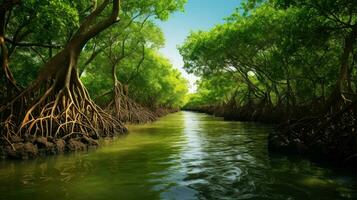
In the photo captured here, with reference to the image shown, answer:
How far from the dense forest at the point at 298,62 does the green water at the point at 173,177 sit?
1049mm

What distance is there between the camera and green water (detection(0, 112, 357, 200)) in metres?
6.34

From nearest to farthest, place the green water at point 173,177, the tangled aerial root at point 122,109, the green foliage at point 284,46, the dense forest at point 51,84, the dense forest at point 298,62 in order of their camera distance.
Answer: the green water at point 173,177 → the dense forest at point 298,62 → the dense forest at point 51,84 → the green foliage at point 284,46 → the tangled aerial root at point 122,109

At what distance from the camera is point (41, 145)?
1075 centimetres

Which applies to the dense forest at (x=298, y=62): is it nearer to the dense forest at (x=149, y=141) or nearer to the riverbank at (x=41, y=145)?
the dense forest at (x=149, y=141)

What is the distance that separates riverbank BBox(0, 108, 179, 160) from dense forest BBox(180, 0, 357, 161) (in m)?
5.98

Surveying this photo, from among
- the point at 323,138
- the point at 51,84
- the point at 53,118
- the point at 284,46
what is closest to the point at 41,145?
the point at 53,118

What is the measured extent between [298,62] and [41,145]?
12.3 metres

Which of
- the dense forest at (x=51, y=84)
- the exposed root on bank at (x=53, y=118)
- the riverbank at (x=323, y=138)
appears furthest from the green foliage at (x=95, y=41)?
the riverbank at (x=323, y=138)

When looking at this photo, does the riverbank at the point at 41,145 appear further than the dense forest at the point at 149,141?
Yes

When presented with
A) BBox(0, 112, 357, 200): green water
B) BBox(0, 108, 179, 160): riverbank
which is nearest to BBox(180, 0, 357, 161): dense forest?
BBox(0, 112, 357, 200): green water

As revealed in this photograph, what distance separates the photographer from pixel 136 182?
7238 mm

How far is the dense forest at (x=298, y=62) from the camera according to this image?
9.97 m

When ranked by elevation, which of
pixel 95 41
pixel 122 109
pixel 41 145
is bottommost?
pixel 41 145

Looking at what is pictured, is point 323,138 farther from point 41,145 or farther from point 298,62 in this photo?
point 298,62
